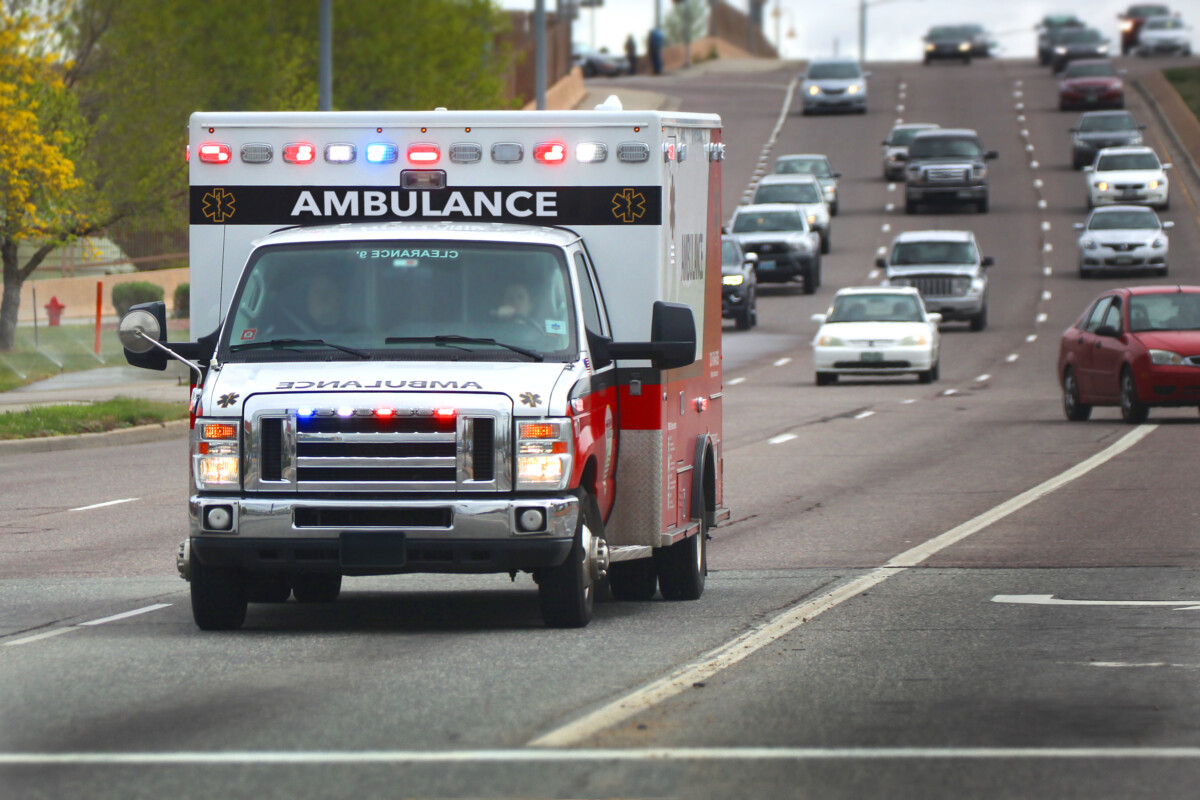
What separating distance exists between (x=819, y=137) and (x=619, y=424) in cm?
6946

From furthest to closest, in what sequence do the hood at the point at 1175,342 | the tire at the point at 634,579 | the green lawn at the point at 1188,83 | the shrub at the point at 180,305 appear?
1. the green lawn at the point at 1188,83
2. the shrub at the point at 180,305
3. the hood at the point at 1175,342
4. the tire at the point at 634,579

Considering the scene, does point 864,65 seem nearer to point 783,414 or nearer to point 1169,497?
point 783,414

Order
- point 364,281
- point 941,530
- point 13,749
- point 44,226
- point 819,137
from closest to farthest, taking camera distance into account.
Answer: point 13,749, point 364,281, point 941,530, point 44,226, point 819,137

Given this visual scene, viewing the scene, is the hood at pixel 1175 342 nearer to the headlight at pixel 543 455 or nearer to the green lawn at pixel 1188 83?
the headlight at pixel 543 455

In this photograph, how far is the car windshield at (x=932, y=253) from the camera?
4506 cm

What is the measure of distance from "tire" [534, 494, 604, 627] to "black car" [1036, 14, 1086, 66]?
3623 inches

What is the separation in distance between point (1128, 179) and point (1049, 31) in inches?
1703

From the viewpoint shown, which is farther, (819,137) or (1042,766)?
(819,137)

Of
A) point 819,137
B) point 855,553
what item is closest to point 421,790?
point 855,553

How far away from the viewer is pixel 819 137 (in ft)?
263

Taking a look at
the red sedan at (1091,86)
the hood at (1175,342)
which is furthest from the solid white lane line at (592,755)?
the red sedan at (1091,86)

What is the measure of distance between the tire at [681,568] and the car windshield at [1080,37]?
87.0 m

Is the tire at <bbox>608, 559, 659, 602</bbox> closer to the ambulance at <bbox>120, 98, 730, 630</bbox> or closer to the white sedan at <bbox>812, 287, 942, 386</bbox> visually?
the ambulance at <bbox>120, 98, 730, 630</bbox>

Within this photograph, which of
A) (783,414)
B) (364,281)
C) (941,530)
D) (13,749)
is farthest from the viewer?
(783,414)
